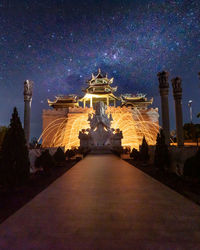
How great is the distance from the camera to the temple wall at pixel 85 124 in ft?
123

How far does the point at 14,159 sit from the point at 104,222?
192 inches

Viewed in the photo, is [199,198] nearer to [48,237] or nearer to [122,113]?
[48,237]

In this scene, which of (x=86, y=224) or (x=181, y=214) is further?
(x=181, y=214)

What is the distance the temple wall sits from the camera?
37.5 meters

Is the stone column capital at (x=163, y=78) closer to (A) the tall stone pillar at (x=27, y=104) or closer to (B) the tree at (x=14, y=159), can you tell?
(B) the tree at (x=14, y=159)

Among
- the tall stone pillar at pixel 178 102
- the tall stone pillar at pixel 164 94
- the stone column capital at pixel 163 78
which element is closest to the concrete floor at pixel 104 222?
the tall stone pillar at pixel 164 94

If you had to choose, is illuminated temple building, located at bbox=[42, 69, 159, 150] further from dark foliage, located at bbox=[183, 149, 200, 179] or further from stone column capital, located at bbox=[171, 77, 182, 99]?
dark foliage, located at bbox=[183, 149, 200, 179]

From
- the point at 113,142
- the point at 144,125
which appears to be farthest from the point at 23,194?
the point at 144,125

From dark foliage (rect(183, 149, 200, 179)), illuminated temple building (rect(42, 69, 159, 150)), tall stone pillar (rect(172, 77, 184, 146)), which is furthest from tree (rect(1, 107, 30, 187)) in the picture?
illuminated temple building (rect(42, 69, 159, 150))

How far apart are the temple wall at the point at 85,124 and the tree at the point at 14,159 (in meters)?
28.9

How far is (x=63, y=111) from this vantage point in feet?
140

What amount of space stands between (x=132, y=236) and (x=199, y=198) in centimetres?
311

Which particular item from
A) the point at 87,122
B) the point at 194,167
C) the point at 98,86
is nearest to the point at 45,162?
the point at 194,167

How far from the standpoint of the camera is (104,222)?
3502 mm
